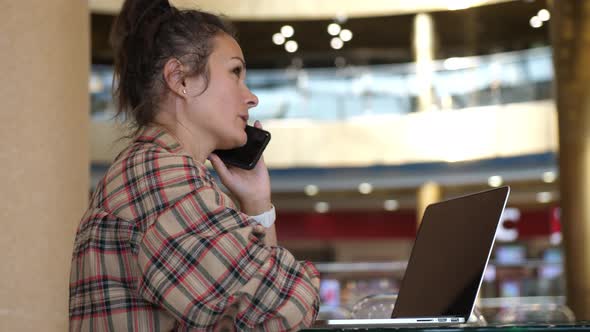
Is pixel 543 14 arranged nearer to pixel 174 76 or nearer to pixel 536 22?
pixel 536 22

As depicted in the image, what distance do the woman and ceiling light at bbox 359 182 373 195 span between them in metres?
12.0

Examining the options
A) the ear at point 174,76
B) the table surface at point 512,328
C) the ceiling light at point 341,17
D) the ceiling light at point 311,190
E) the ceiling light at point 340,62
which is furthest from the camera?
the ceiling light at point 340,62

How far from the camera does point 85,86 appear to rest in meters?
2.98

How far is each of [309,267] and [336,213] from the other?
15410 millimetres

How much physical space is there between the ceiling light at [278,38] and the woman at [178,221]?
486 inches

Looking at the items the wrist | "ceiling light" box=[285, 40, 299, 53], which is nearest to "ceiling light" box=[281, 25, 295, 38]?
"ceiling light" box=[285, 40, 299, 53]

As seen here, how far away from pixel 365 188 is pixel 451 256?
40.2ft

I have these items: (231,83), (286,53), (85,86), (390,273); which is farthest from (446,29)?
(231,83)

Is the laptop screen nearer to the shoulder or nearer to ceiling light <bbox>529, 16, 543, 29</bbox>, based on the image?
the shoulder

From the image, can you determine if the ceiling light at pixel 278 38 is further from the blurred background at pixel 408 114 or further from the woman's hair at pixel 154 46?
the woman's hair at pixel 154 46

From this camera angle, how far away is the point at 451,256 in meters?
1.76

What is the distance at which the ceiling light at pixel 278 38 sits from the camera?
45.3 feet

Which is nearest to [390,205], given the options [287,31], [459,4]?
[287,31]

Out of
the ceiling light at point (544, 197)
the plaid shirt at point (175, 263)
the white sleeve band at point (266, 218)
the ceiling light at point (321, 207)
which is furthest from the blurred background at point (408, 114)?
the plaid shirt at point (175, 263)
